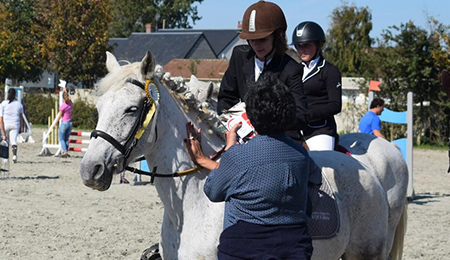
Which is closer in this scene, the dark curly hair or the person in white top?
the dark curly hair

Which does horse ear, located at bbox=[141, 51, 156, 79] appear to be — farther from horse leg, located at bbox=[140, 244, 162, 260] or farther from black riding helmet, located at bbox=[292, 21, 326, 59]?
black riding helmet, located at bbox=[292, 21, 326, 59]

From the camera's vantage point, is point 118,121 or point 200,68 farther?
point 200,68

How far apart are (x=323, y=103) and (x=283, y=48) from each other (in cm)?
107

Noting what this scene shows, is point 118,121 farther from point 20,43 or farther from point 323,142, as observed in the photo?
point 20,43

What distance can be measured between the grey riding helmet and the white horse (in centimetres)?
110

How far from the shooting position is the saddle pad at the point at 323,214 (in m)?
4.26

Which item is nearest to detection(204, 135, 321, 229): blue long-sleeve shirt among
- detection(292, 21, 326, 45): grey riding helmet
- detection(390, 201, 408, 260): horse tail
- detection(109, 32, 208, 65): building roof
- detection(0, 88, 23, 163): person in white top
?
detection(292, 21, 326, 45): grey riding helmet

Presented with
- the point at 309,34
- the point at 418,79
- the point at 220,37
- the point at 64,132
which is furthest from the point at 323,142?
the point at 220,37

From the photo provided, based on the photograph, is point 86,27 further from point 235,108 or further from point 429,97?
point 235,108

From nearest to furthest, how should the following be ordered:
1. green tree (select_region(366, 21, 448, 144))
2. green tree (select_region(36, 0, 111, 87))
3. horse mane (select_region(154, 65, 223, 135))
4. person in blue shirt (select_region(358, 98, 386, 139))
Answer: horse mane (select_region(154, 65, 223, 135)) < person in blue shirt (select_region(358, 98, 386, 139)) < green tree (select_region(366, 21, 448, 144)) < green tree (select_region(36, 0, 111, 87))

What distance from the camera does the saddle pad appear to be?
426 centimetres

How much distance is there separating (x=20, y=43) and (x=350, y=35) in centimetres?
2468

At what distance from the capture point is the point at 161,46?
6094 centimetres

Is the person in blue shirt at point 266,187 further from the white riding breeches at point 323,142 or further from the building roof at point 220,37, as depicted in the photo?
the building roof at point 220,37
